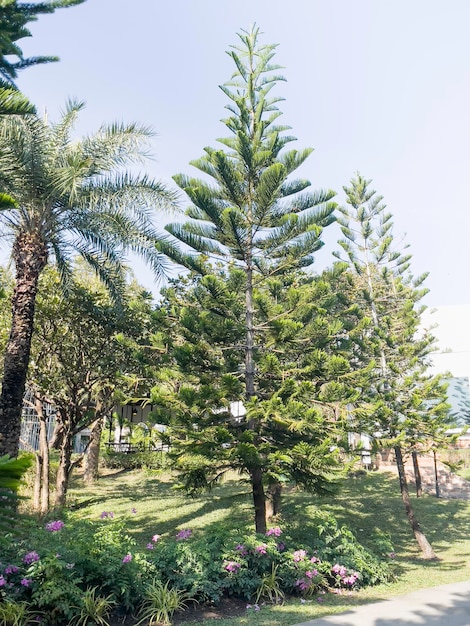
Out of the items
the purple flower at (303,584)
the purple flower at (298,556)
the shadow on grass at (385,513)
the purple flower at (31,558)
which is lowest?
the shadow on grass at (385,513)

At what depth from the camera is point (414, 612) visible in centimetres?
577

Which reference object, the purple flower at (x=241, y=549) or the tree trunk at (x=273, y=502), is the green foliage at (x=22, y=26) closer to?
the purple flower at (x=241, y=549)

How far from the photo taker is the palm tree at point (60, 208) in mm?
8039

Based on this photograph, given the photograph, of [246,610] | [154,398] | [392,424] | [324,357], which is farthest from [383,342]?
[246,610]

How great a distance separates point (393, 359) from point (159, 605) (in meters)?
8.81

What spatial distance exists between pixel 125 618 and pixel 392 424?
24.8 ft

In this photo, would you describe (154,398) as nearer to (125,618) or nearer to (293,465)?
(293,465)

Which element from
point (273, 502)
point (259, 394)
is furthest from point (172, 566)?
point (273, 502)

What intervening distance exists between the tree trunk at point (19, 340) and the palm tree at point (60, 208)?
0.02 metres

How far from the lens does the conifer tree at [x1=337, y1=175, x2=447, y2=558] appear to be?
11.0 meters

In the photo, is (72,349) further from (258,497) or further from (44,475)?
(258,497)

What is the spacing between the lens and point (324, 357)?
27.2 feet

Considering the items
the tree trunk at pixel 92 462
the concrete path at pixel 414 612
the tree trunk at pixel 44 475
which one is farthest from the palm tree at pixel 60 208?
the tree trunk at pixel 92 462

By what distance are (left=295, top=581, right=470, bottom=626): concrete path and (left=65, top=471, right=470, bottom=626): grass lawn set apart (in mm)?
490
